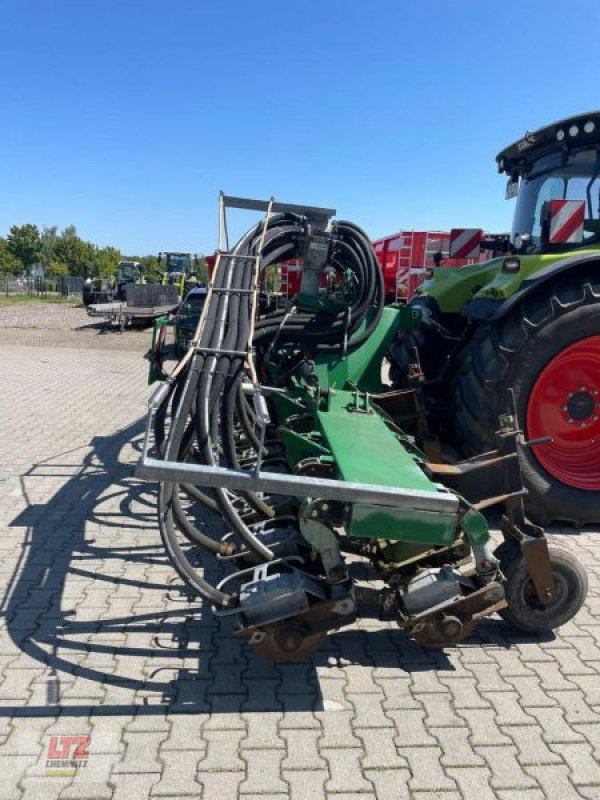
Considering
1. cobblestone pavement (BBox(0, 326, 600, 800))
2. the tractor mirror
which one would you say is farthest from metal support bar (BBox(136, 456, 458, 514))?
the tractor mirror

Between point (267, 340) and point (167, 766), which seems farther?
point (267, 340)

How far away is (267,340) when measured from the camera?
3789 millimetres

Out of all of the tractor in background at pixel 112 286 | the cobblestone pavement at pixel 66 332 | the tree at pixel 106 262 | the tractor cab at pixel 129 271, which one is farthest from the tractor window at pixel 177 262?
the tree at pixel 106 262

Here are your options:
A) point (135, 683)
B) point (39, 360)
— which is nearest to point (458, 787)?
point (135, 683)

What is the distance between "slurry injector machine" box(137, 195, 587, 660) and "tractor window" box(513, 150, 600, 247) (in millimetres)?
1674

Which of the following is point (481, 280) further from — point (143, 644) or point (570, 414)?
point (143, 644)

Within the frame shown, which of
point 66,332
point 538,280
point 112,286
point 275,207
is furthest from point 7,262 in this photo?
point 538,280

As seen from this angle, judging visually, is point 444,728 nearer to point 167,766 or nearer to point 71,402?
point 167,766

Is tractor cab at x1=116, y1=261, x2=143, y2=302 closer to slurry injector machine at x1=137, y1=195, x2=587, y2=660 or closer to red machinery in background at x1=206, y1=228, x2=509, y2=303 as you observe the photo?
red machinery in background at x1=206, y1=228, x2=509, y2=303

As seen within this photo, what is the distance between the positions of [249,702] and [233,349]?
136 centimetres

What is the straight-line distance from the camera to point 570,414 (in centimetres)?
374

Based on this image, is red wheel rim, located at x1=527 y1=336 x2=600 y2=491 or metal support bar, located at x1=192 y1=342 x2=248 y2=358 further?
red wheel rim, located at x1=527 y1=336 x2=600 y2=491

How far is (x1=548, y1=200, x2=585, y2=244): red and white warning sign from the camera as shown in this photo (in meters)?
3.89

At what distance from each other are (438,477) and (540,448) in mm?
953
